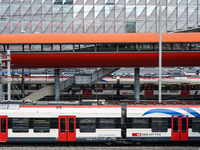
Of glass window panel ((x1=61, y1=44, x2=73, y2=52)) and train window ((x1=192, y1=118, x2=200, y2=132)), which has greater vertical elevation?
glass window panel ((x1=61, y1=44, x2=73, y2=52))

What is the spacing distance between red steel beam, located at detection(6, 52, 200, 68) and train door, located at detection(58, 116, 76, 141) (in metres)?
9.69

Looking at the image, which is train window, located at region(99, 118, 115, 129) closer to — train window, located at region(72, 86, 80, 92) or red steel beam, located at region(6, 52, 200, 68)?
red steel beam, located at region(6, 52, 200, 68)

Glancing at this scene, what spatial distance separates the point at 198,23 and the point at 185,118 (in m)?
24.6

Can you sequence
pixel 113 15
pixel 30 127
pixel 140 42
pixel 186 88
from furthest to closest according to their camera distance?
1. pixel 113 15
2. pixel 186 88
3. pixel 140 42
4. pixel 30 127

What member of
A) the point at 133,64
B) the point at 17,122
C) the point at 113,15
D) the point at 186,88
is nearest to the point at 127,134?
the point at 17,122

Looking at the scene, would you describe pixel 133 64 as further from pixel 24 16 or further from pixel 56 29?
pixel 24 16

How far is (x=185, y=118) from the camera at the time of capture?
1416 centimetres

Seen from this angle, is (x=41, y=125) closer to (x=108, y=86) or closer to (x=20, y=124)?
(x=20, y=124)

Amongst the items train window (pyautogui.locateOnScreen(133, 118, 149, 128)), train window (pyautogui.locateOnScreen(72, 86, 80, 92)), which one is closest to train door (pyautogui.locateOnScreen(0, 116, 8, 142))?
train window (pyautogui.locateOnScreen(133, 118, 149, 128))

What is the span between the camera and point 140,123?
46.5 feet

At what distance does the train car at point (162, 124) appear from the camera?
1415 cm

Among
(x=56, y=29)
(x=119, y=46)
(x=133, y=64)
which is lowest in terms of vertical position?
(x=133, y=64)

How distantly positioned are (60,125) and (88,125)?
180 cm

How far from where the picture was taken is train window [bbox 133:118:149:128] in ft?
46.4
